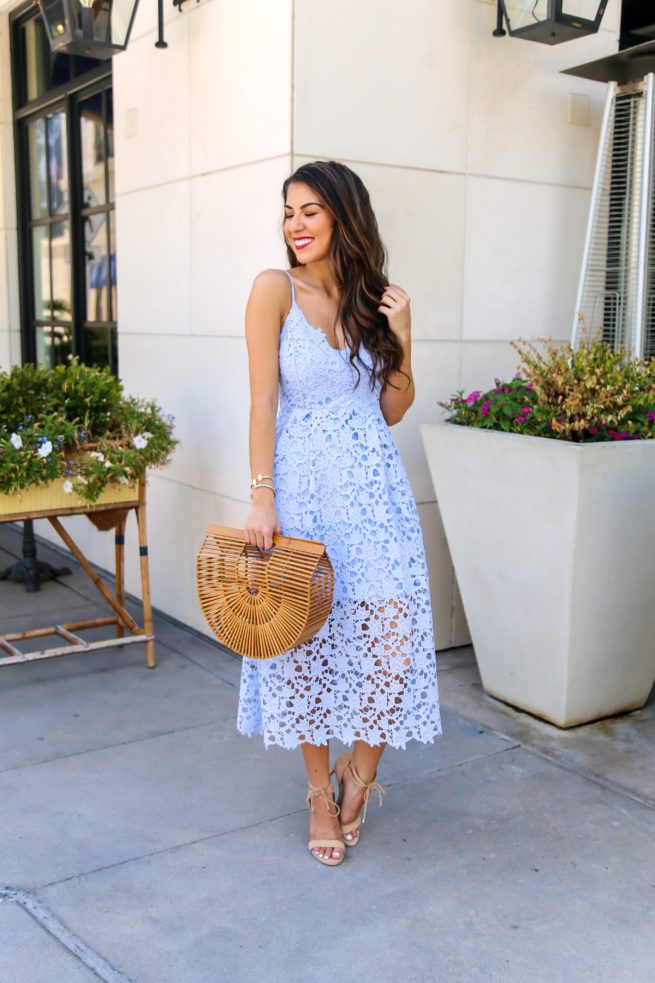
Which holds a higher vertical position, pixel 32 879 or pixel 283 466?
pixel 283 466

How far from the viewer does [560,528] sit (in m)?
3.27

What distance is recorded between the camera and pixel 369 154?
12.7ft

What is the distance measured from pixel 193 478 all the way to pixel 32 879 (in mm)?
2238

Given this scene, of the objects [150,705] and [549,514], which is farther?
[150,705]

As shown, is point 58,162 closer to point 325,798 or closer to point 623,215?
point 623,215

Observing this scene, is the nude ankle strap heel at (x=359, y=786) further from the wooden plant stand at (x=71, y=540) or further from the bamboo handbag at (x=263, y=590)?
the wooden plant stand at (x=71, y=540)

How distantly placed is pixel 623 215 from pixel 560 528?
71.9 inches

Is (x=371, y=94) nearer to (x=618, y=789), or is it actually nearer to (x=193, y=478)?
(x=193, y=478)

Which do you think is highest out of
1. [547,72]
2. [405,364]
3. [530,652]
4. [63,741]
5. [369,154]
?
[547,72]

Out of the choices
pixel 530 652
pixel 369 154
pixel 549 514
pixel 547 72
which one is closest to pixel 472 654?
pixel 530 652

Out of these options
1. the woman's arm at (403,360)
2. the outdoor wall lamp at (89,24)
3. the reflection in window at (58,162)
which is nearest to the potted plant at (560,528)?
the woman's arm at (403,360)

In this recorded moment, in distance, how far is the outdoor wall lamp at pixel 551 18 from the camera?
3.78 metres

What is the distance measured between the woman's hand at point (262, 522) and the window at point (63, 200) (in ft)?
10.7

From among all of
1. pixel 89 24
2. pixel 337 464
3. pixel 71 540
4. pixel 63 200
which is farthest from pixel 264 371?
pixel 63 200
